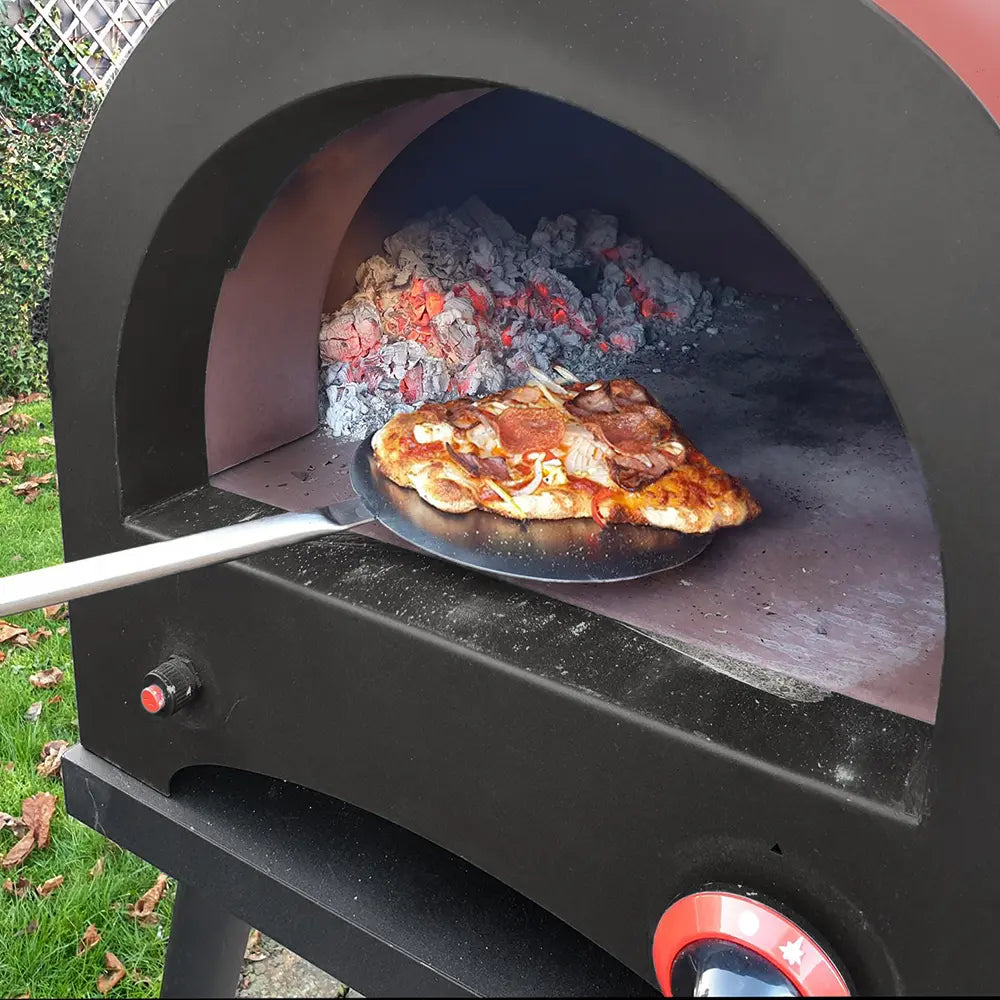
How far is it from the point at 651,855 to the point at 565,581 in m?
0.36

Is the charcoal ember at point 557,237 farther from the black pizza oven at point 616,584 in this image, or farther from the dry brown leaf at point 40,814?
the dry brown leaf at point 40,814

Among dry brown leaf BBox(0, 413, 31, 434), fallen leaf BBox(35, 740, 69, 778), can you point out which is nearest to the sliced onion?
fallen leaf BBox(35, 740, 69, 778)

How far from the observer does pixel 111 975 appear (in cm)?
213

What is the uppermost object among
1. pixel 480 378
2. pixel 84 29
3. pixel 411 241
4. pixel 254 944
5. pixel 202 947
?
pixel 84 29

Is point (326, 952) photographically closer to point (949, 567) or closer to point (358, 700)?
point (358, 700)

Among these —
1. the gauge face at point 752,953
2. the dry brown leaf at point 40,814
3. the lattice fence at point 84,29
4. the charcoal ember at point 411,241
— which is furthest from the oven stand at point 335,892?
the lattice fence at point 84,29

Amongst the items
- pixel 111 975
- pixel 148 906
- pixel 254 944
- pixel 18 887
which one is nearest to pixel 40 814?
pixel 18 887

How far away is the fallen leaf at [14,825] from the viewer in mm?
2479

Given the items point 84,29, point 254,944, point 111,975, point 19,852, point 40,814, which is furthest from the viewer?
point 84,29

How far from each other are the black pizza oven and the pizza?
10cm

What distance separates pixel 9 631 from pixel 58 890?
1269 millimetres

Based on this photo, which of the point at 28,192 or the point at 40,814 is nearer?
the point at 40,814

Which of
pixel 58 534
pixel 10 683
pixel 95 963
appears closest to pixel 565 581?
pixel 95 963

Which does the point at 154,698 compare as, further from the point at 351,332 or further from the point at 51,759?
the point at 51,759
